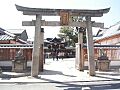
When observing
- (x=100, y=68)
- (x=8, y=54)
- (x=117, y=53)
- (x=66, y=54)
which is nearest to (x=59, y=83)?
(x=100, y=68)

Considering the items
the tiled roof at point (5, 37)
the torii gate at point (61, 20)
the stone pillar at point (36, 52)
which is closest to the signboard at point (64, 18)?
the torii gate at point (61, 20)

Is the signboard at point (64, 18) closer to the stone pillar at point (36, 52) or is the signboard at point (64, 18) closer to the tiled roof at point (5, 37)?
the stone pillar at point (36, 52)

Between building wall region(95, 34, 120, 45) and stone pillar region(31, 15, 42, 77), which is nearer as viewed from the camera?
stone pillar region(31, 15, 42, 77)

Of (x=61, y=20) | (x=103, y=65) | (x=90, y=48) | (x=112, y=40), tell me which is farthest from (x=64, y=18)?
(x=112, y=40)

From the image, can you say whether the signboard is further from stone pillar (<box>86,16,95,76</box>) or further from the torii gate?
stone pillar (<box>86,16,95,76</box>)

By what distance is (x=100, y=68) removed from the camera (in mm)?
19906

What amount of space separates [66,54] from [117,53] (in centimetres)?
2840

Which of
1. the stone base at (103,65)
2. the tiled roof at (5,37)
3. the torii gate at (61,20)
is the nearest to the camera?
the torii gate at (61,20)

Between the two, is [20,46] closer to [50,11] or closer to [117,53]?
[50,11]

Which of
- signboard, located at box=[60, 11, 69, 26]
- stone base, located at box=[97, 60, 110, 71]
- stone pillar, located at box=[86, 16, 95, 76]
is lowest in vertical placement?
stone base, located at box=[97, 60, 110, 71]

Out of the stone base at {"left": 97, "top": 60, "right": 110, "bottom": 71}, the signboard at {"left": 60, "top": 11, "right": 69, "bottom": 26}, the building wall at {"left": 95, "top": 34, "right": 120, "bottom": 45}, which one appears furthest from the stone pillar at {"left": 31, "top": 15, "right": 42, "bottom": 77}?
the building wall at {"left": 95, "top": 34, "right": 120, "bottom": 45}

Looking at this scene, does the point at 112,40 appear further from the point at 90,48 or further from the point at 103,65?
the point at 90,48

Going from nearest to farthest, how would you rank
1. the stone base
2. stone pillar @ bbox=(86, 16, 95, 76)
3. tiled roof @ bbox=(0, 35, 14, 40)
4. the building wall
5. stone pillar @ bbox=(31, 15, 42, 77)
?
stone pillar @ bbox=(31, 15, 42, 77), stone pillar @ bbox=(86, 16, 95, 76), the stone base, tiled roof @ bbox=(0, 35, 14, 40), the building wall

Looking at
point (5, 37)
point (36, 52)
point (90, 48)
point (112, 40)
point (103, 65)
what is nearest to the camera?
point (36, 52)
